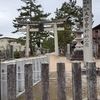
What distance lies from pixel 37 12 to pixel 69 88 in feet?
63.7

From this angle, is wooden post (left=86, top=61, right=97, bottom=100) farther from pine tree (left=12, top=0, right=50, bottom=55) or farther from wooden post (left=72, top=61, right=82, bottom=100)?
pine tree (left=12, top=0, right=50, bottom=55)

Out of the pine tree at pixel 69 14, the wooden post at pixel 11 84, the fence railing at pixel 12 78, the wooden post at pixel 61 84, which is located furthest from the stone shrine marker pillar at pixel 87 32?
the pine tree at pixel 69 14

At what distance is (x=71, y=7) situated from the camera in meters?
26.9

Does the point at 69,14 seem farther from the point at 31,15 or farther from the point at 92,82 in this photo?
the point at 92,82

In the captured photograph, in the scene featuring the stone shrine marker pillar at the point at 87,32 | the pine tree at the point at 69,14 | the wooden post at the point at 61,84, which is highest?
the pine tree at the point at 69,14

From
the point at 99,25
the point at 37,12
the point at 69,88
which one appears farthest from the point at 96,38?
the point at 69,88

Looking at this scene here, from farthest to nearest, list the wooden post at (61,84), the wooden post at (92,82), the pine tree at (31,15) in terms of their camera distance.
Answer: the pine tree at (31,15)
the wooden post at (61,84)
the wooden post at (92,82)

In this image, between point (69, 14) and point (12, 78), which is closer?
point (12, 78)

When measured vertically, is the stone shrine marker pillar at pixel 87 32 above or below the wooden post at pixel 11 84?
above

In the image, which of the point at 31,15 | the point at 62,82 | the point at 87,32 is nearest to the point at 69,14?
the point at 31,15

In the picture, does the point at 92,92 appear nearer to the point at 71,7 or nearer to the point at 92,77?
the point at 92,77

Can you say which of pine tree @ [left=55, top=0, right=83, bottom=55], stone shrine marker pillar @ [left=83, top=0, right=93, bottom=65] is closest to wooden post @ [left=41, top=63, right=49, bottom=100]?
stone shrine marker pillar @ [left=83, top=0, right=93, bottom=65]

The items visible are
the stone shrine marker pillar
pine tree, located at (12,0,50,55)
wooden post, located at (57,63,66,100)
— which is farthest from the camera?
pine tree, located at (12,0,50,55)

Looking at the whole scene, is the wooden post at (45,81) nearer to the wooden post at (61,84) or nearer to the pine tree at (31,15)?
the wooden post at (61,84)
